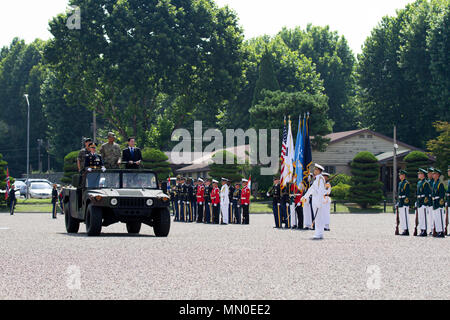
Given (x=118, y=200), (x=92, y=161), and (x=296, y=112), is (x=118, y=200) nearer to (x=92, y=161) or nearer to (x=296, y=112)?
(x=92, y=161)

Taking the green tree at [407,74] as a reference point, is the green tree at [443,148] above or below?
below

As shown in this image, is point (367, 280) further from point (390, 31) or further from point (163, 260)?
point (390, 31)

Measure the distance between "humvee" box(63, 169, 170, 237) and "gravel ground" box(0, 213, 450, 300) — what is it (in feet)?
2.85

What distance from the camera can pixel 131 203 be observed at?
2086 centimetres

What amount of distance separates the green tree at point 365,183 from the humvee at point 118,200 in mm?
31797

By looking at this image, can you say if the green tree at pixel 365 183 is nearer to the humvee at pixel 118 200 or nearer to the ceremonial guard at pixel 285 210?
the ceremonial guard at pixel 285 210

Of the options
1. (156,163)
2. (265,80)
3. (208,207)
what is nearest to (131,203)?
(208,207)

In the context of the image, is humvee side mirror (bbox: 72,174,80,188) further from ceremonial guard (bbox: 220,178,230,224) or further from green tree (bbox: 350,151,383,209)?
green tree (bbox: 350,151,383,209)

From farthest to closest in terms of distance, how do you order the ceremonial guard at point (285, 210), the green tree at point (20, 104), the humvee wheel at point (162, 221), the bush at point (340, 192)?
the green tree at point (20, 104) < the bush at point (340, 192) < the ceremonial guard at point (285, 210) < the humvee wheel at point (162, 221)

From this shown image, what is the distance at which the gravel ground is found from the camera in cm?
1015

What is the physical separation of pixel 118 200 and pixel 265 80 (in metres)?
52.4

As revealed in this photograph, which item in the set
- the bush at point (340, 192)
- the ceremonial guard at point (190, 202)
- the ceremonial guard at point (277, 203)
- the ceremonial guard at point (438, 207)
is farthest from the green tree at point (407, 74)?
the ceremonial guard at point (438, 207)

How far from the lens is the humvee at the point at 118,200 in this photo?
68.1 feet
